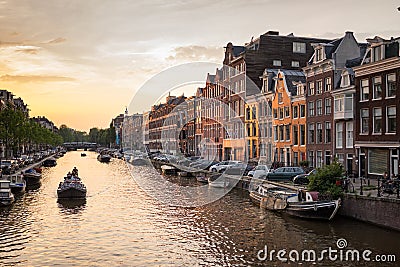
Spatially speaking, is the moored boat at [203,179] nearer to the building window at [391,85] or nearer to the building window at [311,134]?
the building window at [311,134]

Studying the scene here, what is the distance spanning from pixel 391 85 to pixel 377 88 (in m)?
2.18

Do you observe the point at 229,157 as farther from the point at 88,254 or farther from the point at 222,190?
the point at 88,254

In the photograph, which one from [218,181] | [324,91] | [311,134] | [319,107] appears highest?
[324,91]

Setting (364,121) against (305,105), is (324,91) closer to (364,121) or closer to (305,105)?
(305,105)

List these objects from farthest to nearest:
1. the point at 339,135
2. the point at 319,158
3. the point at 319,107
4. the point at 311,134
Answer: the point at 311,134, the point at 319,158, the point at 319,107, the point at 339,135

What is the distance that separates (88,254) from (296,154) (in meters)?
47.7

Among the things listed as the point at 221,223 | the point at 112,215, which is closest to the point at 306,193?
the point at 221,223

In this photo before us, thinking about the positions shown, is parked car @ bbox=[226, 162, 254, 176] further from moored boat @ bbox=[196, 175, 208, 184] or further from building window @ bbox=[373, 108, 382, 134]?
building window @ bbox=[373, 108, 382, 134]

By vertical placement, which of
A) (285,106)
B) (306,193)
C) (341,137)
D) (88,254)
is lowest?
(88,254)

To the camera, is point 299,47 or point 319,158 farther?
point 299,47

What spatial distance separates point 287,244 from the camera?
31.6 metres

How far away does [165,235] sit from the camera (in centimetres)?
3494

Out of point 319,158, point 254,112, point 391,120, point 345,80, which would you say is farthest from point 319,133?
point 254,112

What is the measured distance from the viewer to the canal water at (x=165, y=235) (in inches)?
1125
